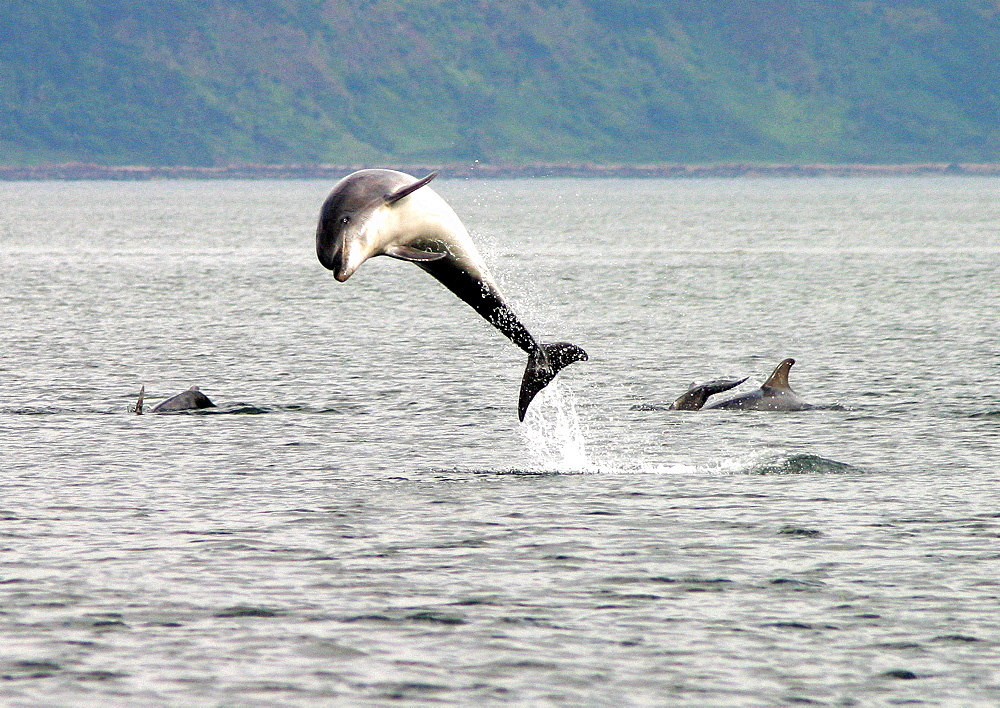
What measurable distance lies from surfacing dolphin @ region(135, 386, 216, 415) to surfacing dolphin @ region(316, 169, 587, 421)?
18.5 m

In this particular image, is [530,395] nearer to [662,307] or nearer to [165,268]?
[662,307]

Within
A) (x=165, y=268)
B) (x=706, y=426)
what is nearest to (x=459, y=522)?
(x=706, y=426)

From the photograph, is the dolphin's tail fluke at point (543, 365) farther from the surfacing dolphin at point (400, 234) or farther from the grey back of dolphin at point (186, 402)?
the grey back of dolphin at point (186, 402)

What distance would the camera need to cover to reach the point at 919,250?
128 meters

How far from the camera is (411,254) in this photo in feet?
71.6

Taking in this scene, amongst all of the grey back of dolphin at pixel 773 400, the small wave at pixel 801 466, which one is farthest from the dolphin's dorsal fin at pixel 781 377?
the small wave at pixel 801 466

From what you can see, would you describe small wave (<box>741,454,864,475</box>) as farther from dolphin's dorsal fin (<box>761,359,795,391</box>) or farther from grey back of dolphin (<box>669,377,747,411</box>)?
grey back of dolphin (<box>669,377,747,411</box>)

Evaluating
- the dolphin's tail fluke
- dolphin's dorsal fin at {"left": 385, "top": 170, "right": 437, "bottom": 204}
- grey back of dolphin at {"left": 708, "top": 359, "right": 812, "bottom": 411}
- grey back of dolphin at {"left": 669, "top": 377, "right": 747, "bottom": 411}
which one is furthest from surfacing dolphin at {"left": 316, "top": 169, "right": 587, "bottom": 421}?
grey back of dolphin at {"left": 708, "top": 359, "right": 812, "bottom": 411}

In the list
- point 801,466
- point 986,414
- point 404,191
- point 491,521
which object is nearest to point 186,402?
point 801,466

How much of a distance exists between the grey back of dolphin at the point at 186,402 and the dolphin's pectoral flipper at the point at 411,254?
2104cm

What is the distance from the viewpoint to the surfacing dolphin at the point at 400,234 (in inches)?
808

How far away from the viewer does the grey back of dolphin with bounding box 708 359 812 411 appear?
4269cm

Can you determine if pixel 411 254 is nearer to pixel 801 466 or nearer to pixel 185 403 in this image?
pixel 801 466

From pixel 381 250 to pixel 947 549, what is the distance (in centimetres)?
1007
